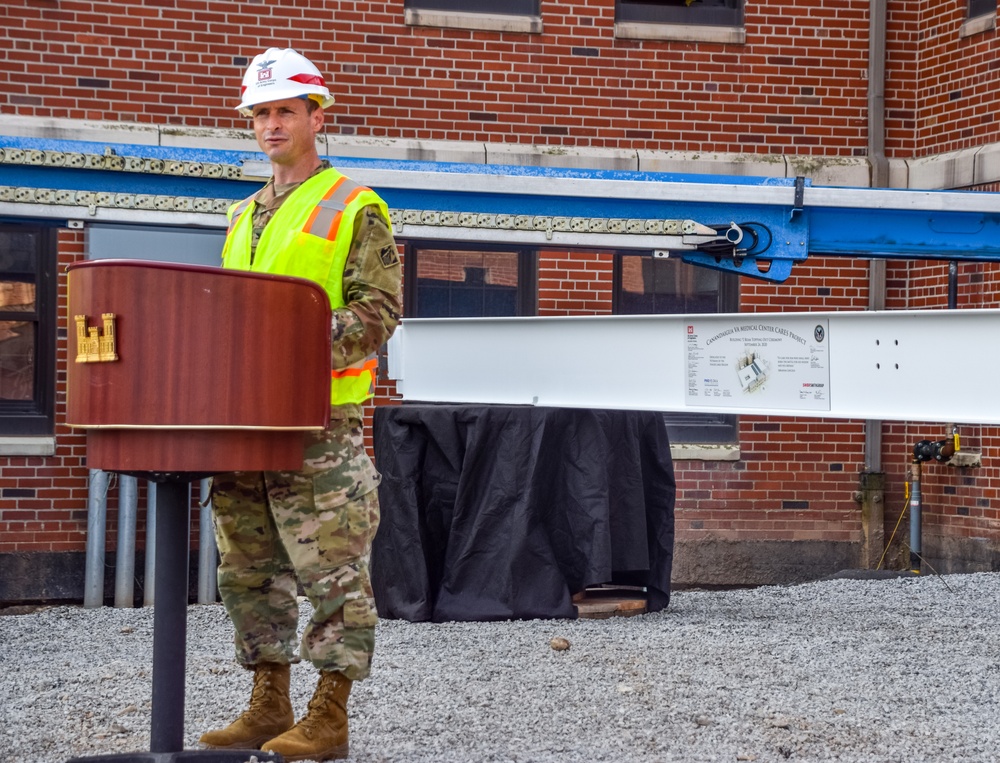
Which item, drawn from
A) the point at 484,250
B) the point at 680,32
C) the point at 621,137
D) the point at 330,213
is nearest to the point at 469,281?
the point at 484,250

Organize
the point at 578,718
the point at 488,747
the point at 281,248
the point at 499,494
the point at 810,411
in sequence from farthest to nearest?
the point at 499,494
the point at 810,411
the point at 578,718
the point at 488,747
the point at 281,248

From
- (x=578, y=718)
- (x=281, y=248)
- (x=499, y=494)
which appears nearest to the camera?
(x=281, y=248)

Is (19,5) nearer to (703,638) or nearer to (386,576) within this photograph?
(386,576)

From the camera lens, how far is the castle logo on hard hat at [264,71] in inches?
141

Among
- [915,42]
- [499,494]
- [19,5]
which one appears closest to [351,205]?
[499,494]

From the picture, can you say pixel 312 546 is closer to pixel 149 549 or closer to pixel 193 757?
pixel 193 757

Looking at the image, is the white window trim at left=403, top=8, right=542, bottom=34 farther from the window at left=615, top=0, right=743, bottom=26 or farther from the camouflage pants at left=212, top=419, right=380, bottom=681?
the camouflage pants at left=212, top=419, right=380, bottom=681

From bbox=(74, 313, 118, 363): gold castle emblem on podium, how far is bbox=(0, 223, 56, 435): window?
5.94 m

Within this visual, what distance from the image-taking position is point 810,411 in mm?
4992

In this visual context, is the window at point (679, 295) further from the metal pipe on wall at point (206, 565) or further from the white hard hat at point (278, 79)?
the white hard hat at point (278, 79)

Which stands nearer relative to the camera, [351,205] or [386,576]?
[351,205]

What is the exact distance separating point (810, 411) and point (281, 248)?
2.34 metres

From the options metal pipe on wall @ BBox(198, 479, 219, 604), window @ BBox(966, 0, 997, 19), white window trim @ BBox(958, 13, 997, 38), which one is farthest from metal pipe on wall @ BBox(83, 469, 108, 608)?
window @ BBox(966, 0, 997, 19)

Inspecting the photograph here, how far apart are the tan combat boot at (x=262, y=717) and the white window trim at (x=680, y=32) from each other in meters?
6.51
